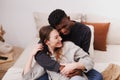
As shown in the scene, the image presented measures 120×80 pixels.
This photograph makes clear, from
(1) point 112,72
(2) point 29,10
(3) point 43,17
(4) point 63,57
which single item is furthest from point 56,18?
(2) point 29,10

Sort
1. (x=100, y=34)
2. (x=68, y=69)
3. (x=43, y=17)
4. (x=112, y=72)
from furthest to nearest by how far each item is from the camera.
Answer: (x=43, y=17) → (x=100, y=34) → (x=112, y=72) → (x=68, y=69)

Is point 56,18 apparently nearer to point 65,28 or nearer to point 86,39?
point 65,28

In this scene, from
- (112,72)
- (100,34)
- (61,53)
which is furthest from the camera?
(100,34)

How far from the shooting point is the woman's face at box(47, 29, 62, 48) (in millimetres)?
1862

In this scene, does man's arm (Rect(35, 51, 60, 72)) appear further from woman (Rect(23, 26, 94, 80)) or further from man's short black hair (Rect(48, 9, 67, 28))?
man's short black hair (Rect(48, 9, 67, 28))

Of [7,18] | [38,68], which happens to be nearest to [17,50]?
[7,18]

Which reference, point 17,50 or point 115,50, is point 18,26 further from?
point 115,50

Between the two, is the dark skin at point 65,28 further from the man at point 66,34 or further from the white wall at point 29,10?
the white wall at point 29,10

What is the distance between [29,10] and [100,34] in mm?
911

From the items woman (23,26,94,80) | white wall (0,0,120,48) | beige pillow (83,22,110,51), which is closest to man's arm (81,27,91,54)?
woman (23,26,94,80)

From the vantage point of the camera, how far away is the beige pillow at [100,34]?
2.54 metres

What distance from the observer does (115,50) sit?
8.41ft

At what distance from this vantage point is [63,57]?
1.97 m

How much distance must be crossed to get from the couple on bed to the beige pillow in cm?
53
